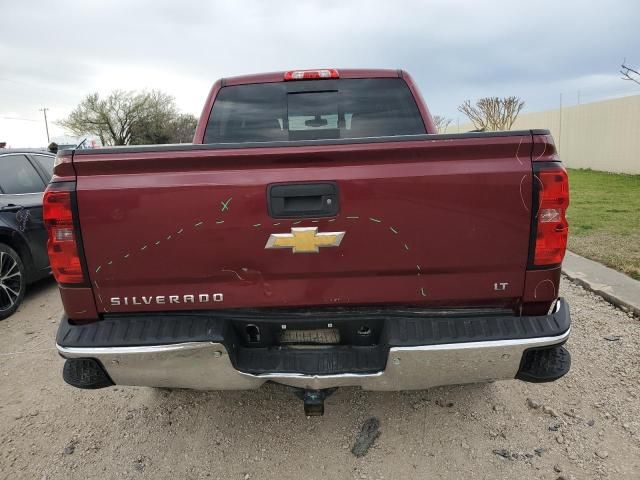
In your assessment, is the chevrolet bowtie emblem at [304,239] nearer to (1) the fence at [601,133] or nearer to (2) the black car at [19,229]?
(2) the black car at [19,229]

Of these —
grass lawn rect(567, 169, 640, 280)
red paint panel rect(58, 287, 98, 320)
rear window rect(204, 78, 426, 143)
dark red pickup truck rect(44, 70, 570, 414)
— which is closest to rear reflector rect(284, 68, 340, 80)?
rear window rect(204, 78, 426, 143)

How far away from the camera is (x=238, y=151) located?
6.58ft

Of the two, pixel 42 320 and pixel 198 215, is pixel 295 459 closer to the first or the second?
pixel 198 215

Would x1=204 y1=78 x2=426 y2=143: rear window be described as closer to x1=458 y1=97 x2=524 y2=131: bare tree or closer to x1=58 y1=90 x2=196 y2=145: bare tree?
x1=458 y1=97 x2=524 y2=131: bare tree

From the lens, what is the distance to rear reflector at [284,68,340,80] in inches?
132

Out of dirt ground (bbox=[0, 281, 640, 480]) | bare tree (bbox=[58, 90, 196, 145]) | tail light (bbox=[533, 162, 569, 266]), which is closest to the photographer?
tail light (bbox=[533, 162, 569, 266])

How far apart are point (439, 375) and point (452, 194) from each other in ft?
2.75

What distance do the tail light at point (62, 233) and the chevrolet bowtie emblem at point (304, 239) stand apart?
34.5 inches

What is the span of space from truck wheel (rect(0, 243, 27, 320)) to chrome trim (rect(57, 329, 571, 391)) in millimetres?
3396

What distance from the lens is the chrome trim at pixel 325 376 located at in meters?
2.03

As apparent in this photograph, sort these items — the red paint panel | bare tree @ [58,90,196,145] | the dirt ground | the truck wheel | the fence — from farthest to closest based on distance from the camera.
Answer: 1. bare tree @ [58,90,196,145]
2. the fence
3. the truck wheel
4. the dirt ground
5. the red paint panel

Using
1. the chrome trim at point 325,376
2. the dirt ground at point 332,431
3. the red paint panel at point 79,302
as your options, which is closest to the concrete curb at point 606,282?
the dirt ground at point 332,431

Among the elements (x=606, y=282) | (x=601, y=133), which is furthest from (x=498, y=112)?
(x=606, y=282)

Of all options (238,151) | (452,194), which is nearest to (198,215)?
(238,151)
